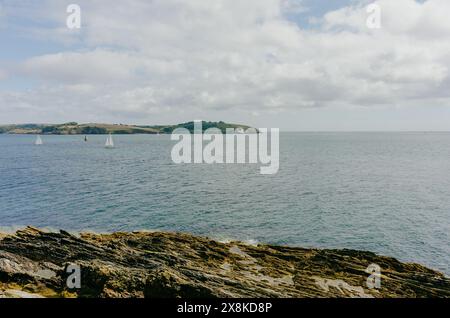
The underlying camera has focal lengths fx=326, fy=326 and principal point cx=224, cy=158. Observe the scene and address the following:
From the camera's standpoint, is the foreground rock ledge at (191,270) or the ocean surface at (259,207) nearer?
the foreground rock ledge at (191,270)

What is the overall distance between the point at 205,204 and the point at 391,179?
163 feet

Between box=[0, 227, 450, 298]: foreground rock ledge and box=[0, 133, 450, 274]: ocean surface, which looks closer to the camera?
box=[0, 227, 450, 298]: foreground rock ledge

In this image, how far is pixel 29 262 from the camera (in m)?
22.7

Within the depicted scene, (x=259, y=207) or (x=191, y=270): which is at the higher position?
(x=191, y=270)

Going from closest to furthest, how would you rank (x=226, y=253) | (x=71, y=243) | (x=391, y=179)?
1. (x=71, y=243)
2. (x=226, y=253)
3. (x=391, y=179)

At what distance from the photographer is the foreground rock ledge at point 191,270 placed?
19.3 m

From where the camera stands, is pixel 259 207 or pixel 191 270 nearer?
pixel 191 270

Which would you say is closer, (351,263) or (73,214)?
(351,263)

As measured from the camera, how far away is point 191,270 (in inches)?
860

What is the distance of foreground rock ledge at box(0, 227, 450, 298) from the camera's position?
63.3 feet
